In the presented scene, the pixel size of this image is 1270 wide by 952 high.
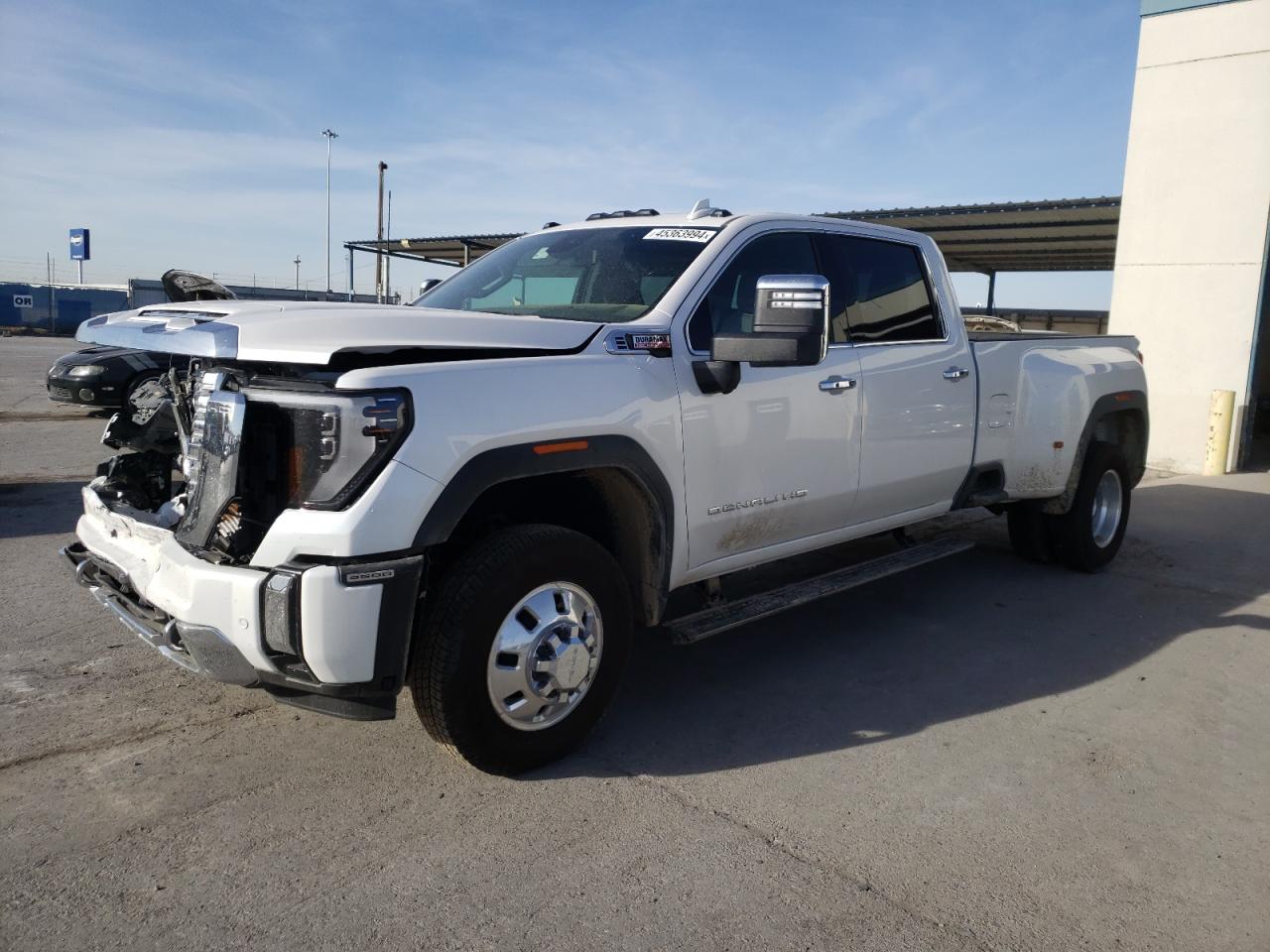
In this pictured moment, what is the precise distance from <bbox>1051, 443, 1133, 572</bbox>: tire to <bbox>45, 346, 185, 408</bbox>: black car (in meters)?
8.92

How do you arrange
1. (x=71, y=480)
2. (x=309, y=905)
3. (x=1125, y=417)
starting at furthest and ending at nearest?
(x=71, y=480) → (x=1125, y=417) → (x=309, y=905)

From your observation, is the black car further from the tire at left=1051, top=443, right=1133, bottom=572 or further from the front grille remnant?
the tire at left=1051, top=443, right=1133, bottom=572

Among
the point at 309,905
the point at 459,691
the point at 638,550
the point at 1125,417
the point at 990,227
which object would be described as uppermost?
the point at 990,227

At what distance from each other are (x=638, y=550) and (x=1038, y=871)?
162 cm

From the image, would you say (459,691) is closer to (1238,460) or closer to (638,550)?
(638,550)

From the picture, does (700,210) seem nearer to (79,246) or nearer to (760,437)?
(760,437)

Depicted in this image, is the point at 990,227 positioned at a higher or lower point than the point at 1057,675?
higher

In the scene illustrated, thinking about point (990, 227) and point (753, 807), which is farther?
point (990, 227)

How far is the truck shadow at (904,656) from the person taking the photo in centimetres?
362

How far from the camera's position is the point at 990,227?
58.4 feet

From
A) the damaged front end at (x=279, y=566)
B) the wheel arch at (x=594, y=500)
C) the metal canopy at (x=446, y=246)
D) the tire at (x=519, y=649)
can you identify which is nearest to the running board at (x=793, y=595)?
the wheel arch at (x=594, y=500)

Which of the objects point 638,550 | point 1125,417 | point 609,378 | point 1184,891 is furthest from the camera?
point 1125,417

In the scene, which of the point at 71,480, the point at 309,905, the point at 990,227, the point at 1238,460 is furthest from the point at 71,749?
the point at 990,227

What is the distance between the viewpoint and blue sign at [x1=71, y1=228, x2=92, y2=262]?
191 ft
